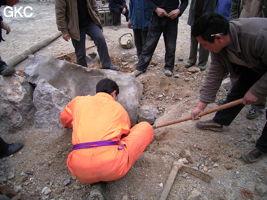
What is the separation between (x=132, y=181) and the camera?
237cm

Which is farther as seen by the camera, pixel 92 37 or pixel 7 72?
pixel 92 37

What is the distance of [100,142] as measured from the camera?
1.96 metres

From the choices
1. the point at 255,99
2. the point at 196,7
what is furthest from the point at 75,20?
the point at 255,99

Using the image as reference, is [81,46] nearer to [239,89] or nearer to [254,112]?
[239,89]

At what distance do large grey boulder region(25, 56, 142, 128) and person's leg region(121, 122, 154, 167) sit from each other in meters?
0.90

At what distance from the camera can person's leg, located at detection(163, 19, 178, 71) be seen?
407 centimetres

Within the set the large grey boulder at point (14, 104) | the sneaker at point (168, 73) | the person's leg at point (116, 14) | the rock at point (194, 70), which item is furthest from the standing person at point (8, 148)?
the person's leg at point (116, 14)

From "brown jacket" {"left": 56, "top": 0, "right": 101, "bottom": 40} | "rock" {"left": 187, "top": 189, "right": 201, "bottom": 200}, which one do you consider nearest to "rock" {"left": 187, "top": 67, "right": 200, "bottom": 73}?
"brown jacket" {"left": 56, "top": 0, "right": 101, "bottom": 40}

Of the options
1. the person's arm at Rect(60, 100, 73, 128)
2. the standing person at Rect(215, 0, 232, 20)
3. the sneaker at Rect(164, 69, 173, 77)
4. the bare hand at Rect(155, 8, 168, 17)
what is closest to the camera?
the person's arm at Rect(60, 100, 73, 128)

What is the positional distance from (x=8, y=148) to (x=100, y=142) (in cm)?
146

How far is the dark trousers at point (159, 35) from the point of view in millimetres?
4039

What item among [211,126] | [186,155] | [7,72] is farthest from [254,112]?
[7,72]

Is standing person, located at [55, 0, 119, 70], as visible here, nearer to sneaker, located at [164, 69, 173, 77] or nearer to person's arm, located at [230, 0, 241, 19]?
sneaker, located at [164, 69, 173, 77]

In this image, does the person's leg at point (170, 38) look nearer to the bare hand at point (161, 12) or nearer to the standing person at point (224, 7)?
the bare hand at point (161, 12)
